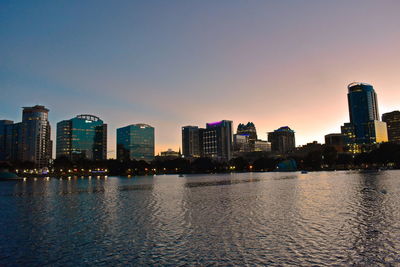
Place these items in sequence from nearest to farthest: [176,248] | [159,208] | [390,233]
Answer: [176,248] → [390,233] → [159,208]

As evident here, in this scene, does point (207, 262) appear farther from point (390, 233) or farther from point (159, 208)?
point (159, 208)

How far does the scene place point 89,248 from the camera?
2377 centimetres

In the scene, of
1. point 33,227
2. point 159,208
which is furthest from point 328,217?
point 33,227

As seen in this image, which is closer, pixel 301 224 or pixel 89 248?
pixel 89 248

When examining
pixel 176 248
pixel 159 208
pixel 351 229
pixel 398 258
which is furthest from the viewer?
pixel 159 208

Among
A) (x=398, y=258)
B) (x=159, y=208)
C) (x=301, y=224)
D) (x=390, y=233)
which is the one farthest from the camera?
(x=159, y=208)

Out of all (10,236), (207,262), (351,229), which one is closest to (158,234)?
(207,262)

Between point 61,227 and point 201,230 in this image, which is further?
point 61,227

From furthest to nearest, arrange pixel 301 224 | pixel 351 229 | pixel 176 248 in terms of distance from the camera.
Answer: pixel 301 224, pixel 351 229, pixel 176 248

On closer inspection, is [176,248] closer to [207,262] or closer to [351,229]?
[207,262]

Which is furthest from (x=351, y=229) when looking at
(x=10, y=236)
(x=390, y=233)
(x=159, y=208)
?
(x=10, y=236)

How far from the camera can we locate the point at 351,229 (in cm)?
2800

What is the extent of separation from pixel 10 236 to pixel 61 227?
184 inches

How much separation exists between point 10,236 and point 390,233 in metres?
31.8
